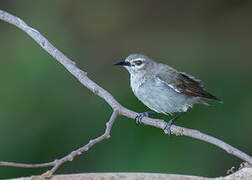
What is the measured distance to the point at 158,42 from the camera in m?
7.35

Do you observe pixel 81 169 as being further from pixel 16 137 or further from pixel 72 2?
pixel 72 2

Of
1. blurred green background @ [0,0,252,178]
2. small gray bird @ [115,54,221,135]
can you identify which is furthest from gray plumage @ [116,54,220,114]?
blurred green background @ [0,0,252,178]

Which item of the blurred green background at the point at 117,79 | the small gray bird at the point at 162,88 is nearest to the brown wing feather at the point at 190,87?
the small gray bird at the point at 162,88

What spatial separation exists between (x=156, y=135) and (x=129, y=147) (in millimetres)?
301

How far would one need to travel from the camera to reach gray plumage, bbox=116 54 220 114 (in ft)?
13.8

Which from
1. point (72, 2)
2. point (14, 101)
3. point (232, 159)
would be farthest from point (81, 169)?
point (72, 2)

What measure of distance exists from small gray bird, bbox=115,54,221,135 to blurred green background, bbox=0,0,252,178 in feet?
3.67

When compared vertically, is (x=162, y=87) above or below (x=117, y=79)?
below

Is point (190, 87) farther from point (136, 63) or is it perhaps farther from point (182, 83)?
point (136, 63)

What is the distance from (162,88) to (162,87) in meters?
0.01

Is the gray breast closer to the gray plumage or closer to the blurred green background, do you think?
the gray plumage

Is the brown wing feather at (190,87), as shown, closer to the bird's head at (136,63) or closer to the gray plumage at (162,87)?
the gray plumage at (162,87)

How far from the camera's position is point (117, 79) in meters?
6.80

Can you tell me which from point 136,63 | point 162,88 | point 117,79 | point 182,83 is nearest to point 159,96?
point 162,88
